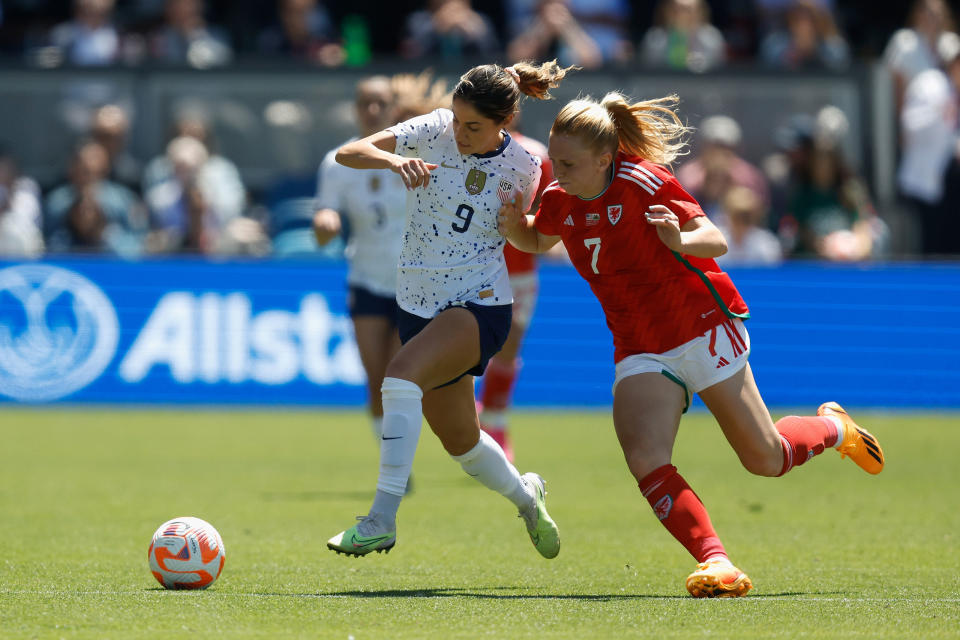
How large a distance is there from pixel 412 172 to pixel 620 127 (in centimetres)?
91

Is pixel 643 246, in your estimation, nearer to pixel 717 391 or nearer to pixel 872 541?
pixel 717 391

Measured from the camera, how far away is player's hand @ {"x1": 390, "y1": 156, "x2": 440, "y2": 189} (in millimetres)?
5660

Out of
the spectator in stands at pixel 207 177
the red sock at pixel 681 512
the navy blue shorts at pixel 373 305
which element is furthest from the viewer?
the spectator in stands at pixel 207 177

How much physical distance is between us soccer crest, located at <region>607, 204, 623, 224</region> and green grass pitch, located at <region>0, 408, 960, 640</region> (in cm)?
146

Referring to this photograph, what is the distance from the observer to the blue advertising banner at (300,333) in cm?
1347

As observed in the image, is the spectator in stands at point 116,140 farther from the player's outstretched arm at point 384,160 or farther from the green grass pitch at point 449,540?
the player's outstretched arm at point 384,160

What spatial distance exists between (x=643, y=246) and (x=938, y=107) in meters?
10.8

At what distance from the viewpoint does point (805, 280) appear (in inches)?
535

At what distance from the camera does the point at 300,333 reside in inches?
533

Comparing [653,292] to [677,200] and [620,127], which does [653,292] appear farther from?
[620,127]

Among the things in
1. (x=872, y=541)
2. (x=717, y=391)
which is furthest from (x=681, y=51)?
(x=717, y=391)

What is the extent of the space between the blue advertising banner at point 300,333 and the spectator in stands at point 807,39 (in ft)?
12.5

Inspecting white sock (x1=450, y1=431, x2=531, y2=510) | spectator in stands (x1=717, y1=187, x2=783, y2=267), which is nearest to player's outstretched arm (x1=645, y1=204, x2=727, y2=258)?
white sock (x1=450, y1=431, x2=531, y2=510)

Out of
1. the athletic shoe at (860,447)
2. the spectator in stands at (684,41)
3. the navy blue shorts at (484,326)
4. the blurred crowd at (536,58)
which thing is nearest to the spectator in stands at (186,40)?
the blurred crowd at (536,58)
